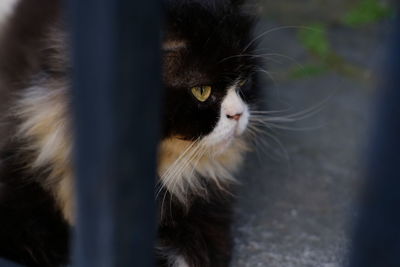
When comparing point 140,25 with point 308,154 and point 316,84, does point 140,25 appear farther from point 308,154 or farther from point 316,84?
point 316,84

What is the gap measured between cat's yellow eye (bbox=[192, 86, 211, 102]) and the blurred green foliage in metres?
1.72

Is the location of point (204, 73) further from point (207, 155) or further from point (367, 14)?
point (367, 14)

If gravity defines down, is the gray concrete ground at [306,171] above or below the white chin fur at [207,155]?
below

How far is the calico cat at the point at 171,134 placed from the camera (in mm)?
1241

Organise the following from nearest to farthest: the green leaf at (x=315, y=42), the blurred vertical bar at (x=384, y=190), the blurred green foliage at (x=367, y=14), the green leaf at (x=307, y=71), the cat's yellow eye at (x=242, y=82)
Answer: the blurred vertical bar at (x=384, y=190) < the cat's yellow eye at (x=242, y=82) < the green leaf at (x=307, y=71) < the green leaf at (x=315, y=42) < the blurred green foliage at (x=367, y=14)

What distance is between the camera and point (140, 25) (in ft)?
1.93

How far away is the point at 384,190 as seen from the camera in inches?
23.7

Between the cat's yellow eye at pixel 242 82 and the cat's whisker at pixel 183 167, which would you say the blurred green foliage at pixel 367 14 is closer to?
the cat's yellow eye at pixel 242 82

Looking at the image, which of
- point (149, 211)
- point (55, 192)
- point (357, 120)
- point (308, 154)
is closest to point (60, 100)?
point (55, 192)

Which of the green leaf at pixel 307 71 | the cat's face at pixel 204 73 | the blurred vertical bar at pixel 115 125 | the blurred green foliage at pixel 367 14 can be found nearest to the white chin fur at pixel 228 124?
the cat's face at pixel 204 73

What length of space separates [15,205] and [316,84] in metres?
1.35

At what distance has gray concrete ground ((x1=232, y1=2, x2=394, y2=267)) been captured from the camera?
1.54 m

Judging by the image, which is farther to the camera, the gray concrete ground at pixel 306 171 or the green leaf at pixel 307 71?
the green leaf at pixel 307 71

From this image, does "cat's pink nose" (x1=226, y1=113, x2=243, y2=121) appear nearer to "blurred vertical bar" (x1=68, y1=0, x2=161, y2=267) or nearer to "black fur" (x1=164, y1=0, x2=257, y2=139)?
"black fur" (x1=164, y1=0, x2=257, y2=139)
